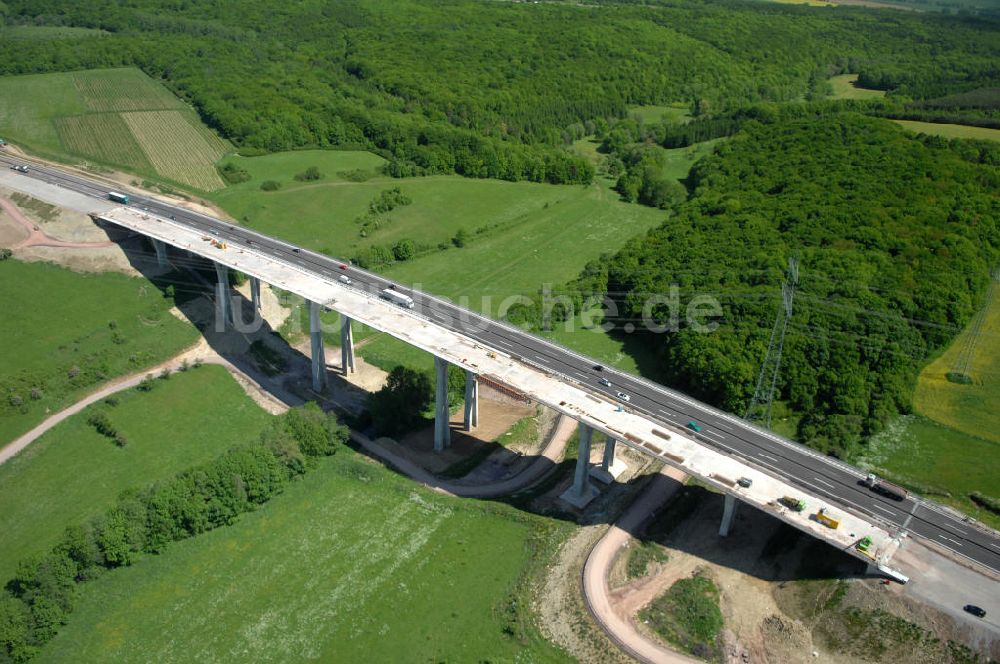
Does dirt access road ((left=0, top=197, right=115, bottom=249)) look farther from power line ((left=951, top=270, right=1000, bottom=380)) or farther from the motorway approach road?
power line ((left=951, top=270, right=1000, bottom=380))

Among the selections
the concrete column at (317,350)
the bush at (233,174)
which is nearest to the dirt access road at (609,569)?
the concrete column at (317,350)

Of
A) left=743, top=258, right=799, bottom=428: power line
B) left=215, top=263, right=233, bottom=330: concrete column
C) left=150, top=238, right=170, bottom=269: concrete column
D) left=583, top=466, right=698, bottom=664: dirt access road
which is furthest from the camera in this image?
left=150, top=238, right=170, bottom=269: concrete column

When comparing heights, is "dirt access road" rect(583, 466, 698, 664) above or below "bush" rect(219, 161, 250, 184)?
below

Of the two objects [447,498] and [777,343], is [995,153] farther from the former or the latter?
[447,498]

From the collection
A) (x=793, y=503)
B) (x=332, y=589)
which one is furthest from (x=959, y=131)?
(x=332, y=589)

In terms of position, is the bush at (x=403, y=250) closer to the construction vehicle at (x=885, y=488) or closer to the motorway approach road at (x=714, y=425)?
the motorway approach road at (x=714, y=425)

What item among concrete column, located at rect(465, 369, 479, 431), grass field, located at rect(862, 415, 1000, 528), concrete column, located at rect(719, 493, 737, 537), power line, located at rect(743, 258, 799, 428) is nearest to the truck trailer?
concrete column, located at rect(465, 369, 479, 431)

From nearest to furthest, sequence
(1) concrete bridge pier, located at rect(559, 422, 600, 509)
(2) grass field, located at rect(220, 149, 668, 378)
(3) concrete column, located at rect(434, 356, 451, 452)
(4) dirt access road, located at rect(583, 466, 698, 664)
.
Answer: (4) dirt access road, located at rect(583, 466, 698, 664) < (1) concrete bridge pier, located at rect(559, 422, 600, 509) < (3) concrete column, located at rect(434, 356, 451, 452) < (2) grass field, located at rect(220, 149, 668, 378)
